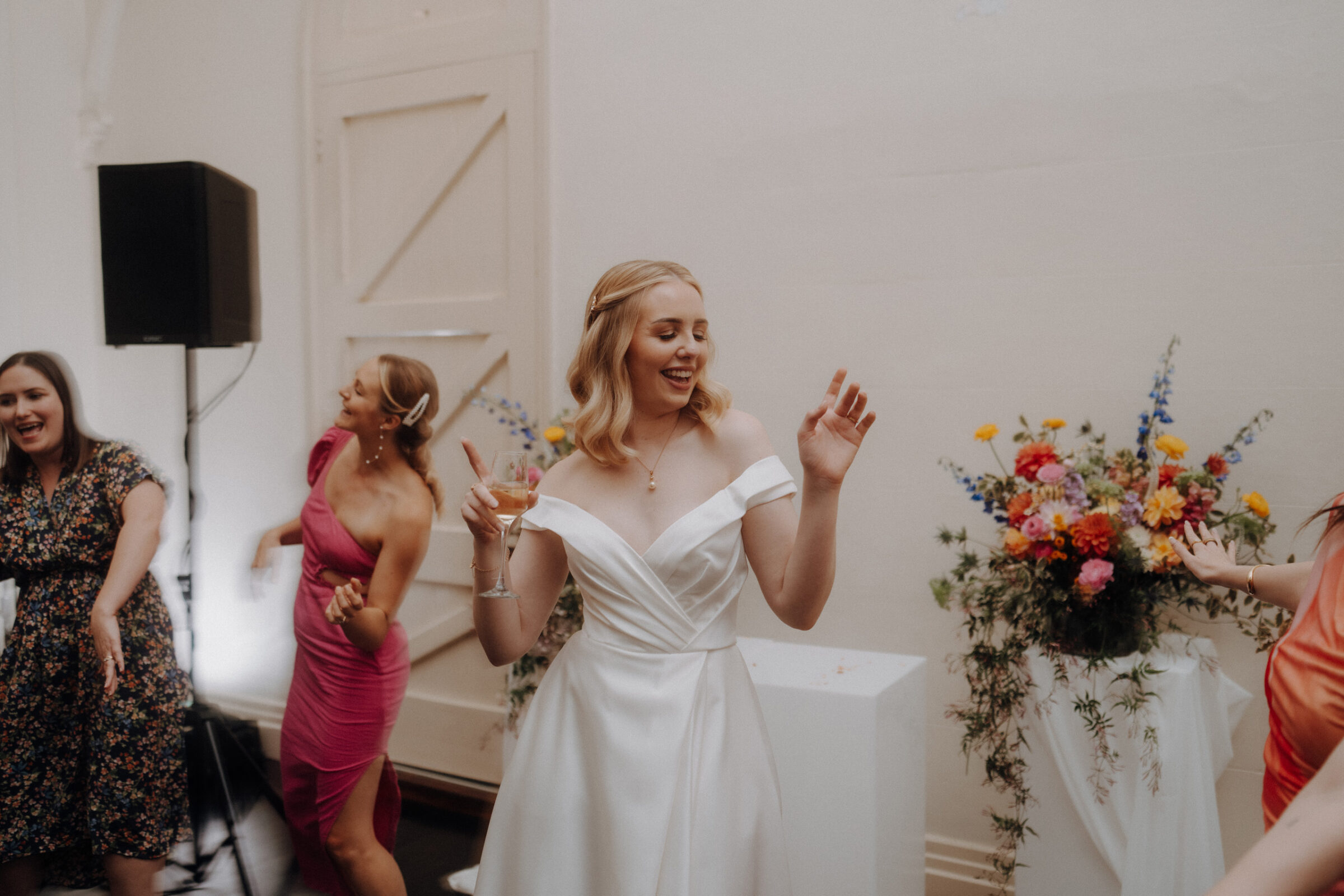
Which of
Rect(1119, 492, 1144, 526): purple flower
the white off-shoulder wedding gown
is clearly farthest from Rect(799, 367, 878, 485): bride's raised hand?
Rect(1119, 492, 1144, 526): purple flower

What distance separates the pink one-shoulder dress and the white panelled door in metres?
1.26

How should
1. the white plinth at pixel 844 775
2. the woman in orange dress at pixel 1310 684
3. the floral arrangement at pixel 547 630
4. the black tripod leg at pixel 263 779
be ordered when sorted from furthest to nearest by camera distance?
the black tripod leg at pixel 263 779
the floral arrangement at pixel 547 630
the white plinth at pixel 844 775
the woman in orange dress at pixel 1310 684

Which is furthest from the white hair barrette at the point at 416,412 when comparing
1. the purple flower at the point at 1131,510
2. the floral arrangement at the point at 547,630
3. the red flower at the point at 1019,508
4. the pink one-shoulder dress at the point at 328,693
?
the purple flower at the point at 1131,510

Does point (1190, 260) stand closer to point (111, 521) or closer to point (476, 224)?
point (476, 224)

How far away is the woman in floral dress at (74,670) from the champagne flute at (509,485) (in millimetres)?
1593

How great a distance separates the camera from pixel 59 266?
14.0 ft

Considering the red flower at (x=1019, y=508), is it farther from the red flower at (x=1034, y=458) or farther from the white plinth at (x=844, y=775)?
the white plinth at (x=844, y=775)

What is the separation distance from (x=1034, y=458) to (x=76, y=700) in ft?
9.02

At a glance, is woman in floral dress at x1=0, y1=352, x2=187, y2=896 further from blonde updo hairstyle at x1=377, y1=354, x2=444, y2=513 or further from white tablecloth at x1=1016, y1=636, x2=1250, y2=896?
white tablecloth at x1=1016, y1=636, x2=1250, y2=896

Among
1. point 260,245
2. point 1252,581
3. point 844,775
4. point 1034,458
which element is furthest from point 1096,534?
point 260,245

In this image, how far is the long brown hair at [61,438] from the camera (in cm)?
262

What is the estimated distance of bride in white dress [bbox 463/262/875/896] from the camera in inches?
58.4

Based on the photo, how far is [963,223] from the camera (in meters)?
2.93

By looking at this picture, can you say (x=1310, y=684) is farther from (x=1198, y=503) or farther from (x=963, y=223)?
(x=963, y=223)
